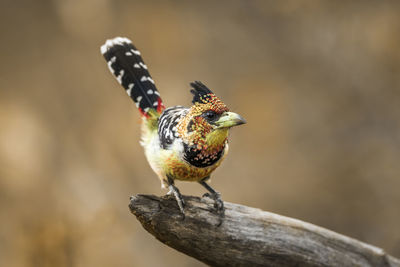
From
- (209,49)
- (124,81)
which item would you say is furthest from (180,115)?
(209,49)

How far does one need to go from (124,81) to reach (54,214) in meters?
2.62

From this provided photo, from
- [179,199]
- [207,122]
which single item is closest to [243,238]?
[179,199]

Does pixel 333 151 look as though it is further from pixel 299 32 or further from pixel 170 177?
pixel 170 177

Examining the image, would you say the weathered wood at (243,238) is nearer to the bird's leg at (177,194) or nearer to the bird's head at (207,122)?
the bird's leg at (177,194)

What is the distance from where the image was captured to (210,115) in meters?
2.60

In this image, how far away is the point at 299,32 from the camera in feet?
17.7

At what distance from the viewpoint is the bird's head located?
2590mm

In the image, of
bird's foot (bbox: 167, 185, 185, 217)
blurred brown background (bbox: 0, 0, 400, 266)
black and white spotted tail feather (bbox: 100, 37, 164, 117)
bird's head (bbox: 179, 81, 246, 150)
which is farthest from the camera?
blurred brown background (bbox: 0, 0, 400, 266)

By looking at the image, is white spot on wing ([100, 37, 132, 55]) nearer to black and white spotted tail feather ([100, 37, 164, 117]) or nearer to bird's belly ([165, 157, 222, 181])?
black and white spotted tail feather ([100, 37, 164, 117])

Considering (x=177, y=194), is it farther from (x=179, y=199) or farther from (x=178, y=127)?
(x=178, y=127)

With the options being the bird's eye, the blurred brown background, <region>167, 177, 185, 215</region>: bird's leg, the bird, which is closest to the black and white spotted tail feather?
the bird

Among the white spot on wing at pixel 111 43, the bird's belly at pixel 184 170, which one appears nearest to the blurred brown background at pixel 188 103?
the white spot on wing at pixel 111 43

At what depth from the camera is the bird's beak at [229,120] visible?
247 centimetres

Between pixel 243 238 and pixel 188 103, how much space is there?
9.21 ft
